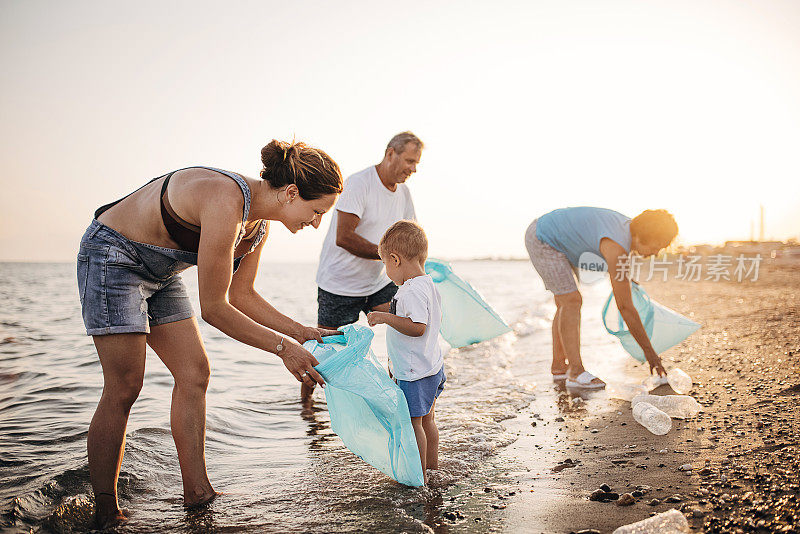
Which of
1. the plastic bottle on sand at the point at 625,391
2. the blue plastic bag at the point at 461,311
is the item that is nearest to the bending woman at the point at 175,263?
the blue plastic bag at the point at 461,311

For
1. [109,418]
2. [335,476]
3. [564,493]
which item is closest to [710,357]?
[564,493]

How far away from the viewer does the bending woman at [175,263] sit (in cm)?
224

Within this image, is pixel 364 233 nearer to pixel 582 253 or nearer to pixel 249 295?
pixel 249 295

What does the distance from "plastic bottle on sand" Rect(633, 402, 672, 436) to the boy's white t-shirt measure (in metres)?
1.53

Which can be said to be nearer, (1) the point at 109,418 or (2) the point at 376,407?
(1) the point at 109,418

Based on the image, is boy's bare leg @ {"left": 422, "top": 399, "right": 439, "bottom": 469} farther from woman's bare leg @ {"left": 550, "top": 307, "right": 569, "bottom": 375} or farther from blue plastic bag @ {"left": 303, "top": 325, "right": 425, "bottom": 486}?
woman's bare leg @ {"left": 550, "top": 307, "right": 569, "bottom": 375}

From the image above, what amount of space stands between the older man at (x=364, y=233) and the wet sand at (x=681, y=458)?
4.81 ft

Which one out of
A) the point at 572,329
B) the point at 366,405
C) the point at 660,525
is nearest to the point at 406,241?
the point at 366,405

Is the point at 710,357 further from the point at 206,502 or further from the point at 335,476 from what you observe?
the point at 206,502

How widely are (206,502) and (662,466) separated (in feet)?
7.21

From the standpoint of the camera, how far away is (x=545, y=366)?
6020mm

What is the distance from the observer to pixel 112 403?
2.40 metres

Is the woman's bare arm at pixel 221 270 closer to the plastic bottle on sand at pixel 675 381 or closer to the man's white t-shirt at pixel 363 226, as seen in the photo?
the man's white t-shirt at pixel 363 226

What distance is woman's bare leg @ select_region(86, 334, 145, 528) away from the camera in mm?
→ 2357
